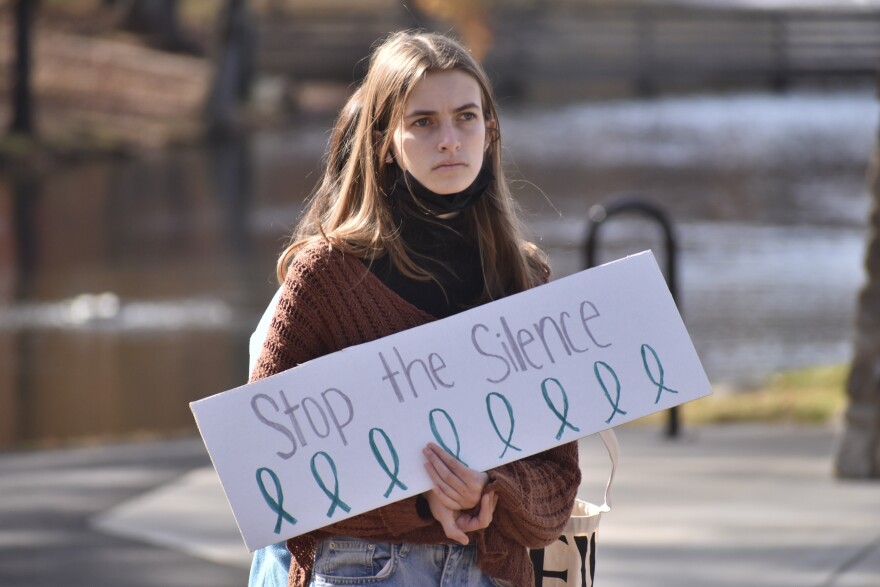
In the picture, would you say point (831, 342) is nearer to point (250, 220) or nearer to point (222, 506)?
point (222, 506)

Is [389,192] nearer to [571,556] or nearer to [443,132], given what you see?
[443,132]

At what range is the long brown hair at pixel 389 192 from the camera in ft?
9.09

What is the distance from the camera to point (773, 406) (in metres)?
8.38

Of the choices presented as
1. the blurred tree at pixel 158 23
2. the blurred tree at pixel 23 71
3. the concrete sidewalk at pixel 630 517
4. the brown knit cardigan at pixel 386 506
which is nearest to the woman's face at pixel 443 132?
the brown knit cardigan at pixel 386 506

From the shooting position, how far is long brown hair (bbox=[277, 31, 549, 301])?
277cm

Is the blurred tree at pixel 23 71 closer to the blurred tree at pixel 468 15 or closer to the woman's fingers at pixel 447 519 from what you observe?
the blurred tree at pixel 468 15

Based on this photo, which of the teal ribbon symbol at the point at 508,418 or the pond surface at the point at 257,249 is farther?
the pond surface at the point at 257,249

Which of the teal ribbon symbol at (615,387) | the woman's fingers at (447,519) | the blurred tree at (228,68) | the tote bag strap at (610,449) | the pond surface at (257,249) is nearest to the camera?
the woman's fingers at (447,519)

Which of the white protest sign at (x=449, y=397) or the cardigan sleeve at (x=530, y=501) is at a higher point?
the white protest sign at (x=449, y=397)

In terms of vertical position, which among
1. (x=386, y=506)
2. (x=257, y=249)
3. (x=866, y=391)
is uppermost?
(x=257, y=249)

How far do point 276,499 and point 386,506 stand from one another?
21 cm

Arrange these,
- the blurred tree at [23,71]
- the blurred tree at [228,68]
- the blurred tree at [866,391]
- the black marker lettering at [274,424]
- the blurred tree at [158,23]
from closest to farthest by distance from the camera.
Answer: the black marker lettering at [274,424] < the blurred tree at [866,391] < the blurred tree at [23,71] < the blurred tree at [228,68] < the blurred tree at [158,23]

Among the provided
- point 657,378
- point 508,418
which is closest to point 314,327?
point 508,418

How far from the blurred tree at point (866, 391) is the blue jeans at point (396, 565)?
4167mm
